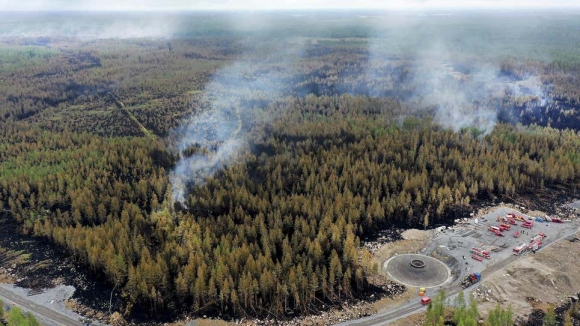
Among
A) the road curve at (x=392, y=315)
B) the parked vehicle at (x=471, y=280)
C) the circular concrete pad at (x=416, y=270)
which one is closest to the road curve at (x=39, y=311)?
the road curve at (x=392, y=315)

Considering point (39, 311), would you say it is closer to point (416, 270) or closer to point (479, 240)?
point (416, 270)

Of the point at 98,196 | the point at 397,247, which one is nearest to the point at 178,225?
the point at 98,196

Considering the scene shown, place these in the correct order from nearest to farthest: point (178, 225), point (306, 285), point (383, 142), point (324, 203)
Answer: point (306, 285) < point (178, 225) < point (324, 203) < point (383, 142)

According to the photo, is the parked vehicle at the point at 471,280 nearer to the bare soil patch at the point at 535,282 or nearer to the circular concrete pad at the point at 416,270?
the bare soil patch at the point at 535,282

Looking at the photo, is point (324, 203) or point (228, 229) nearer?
point (228, 229)

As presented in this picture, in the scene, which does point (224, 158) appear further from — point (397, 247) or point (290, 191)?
point (397, 247)

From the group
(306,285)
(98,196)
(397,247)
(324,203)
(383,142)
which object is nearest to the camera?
(306,285)

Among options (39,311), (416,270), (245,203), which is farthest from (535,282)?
(39,311)
